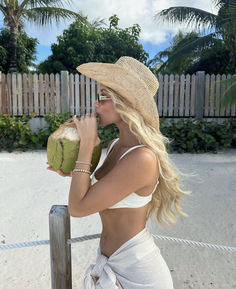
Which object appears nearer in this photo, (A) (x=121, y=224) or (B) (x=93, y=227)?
(A) (x=121, y=224)

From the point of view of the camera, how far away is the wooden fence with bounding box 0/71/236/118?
276 inches

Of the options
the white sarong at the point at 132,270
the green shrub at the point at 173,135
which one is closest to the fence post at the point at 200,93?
the green shrub at the point at 173,135

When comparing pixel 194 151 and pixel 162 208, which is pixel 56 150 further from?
pixel 194 151

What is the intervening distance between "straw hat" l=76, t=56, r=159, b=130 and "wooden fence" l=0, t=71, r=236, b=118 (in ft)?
19.8

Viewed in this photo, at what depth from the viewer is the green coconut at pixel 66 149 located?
1.11m

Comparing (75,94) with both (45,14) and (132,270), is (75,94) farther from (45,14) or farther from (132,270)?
(132,270)

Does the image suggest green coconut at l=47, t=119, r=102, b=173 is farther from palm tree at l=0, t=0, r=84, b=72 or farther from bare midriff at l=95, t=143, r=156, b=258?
palm tree at l=0, t=0, r=84, b=72

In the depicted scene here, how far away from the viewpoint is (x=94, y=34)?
13.2 meters

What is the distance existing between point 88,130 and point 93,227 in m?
2.21

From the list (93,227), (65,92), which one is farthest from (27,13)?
(93,227)

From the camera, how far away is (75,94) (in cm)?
707

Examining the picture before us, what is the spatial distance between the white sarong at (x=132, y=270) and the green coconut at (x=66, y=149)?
0.35 m

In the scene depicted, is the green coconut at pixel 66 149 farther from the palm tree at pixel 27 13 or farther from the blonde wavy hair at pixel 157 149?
the palm tree at pixel 27 13

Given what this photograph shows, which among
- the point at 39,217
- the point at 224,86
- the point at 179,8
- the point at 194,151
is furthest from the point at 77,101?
the point at 179,8
